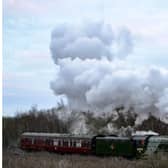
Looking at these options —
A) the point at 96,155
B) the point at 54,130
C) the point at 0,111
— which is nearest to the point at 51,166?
the point at 0,111

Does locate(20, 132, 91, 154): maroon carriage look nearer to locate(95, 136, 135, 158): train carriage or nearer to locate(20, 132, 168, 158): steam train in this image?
locate(20, 132, 168, 158): steam train

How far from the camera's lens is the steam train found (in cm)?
2998

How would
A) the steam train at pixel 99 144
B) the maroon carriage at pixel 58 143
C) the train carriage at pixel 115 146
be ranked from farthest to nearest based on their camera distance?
the maroon carriage at pixel 58 143
the train carriage at pixel 115 146
the steam train at pixel 99 144

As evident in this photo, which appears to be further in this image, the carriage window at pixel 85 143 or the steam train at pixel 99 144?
the carriage window at pixel 85 143

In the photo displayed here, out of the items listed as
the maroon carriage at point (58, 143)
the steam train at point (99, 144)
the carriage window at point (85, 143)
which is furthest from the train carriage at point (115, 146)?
the maroon carriage at point (58, 143)

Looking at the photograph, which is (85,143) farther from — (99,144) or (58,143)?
(58,143)

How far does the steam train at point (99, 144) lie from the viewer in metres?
30.0

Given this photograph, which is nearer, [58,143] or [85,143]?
[85,143]

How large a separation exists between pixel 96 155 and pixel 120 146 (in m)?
2.61

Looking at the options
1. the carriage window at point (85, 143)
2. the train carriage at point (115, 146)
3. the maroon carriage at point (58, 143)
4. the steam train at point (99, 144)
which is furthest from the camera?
the maroon carriage at point (58, 143)

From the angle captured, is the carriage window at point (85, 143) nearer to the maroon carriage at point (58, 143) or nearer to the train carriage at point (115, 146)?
the maroon carriage at point (58, 143)

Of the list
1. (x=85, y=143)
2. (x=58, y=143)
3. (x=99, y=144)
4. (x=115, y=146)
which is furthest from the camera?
(x=58, y=143)

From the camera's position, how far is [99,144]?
109 ft

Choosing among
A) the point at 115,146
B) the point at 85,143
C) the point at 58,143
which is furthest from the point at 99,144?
the point at 58,143
